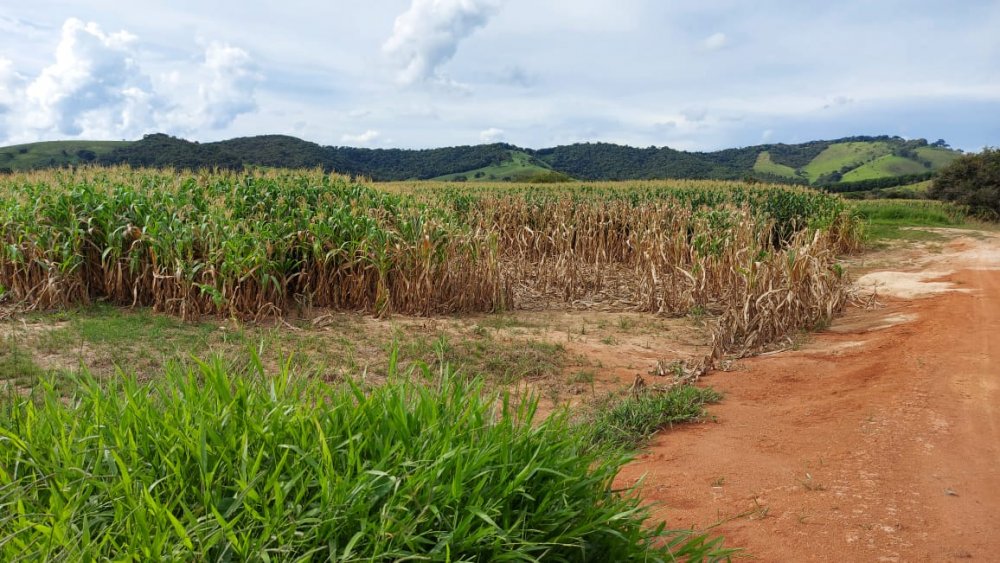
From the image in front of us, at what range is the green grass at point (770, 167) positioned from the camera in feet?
312

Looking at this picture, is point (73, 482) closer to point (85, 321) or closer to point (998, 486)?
point (998, 486)

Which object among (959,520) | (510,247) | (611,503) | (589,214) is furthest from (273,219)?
(959,520)

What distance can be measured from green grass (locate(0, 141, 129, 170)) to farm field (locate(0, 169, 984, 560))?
169 ft

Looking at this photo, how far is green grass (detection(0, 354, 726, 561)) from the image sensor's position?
216 cm

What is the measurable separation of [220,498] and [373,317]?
6.47 meters

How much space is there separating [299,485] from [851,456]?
11.3 ft

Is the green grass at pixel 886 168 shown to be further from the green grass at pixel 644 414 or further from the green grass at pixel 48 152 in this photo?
the green grass at pixel 644 414

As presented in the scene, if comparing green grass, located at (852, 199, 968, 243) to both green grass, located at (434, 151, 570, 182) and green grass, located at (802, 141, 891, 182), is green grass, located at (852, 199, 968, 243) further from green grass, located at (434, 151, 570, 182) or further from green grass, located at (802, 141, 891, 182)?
green grass, located at (802, 141, 891, 182)

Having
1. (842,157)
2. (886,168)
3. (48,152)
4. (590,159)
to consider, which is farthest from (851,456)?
(842,157)

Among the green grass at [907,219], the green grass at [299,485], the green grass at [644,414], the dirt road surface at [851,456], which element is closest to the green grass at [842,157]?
the green grass at [907,219]

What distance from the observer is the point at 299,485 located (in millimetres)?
2422

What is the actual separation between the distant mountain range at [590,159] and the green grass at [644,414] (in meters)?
45.7

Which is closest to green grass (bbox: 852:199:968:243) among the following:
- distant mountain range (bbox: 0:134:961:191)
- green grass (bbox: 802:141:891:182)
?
distant mountain range (bbox: 0:134:961:191)

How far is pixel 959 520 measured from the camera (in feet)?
10.8
